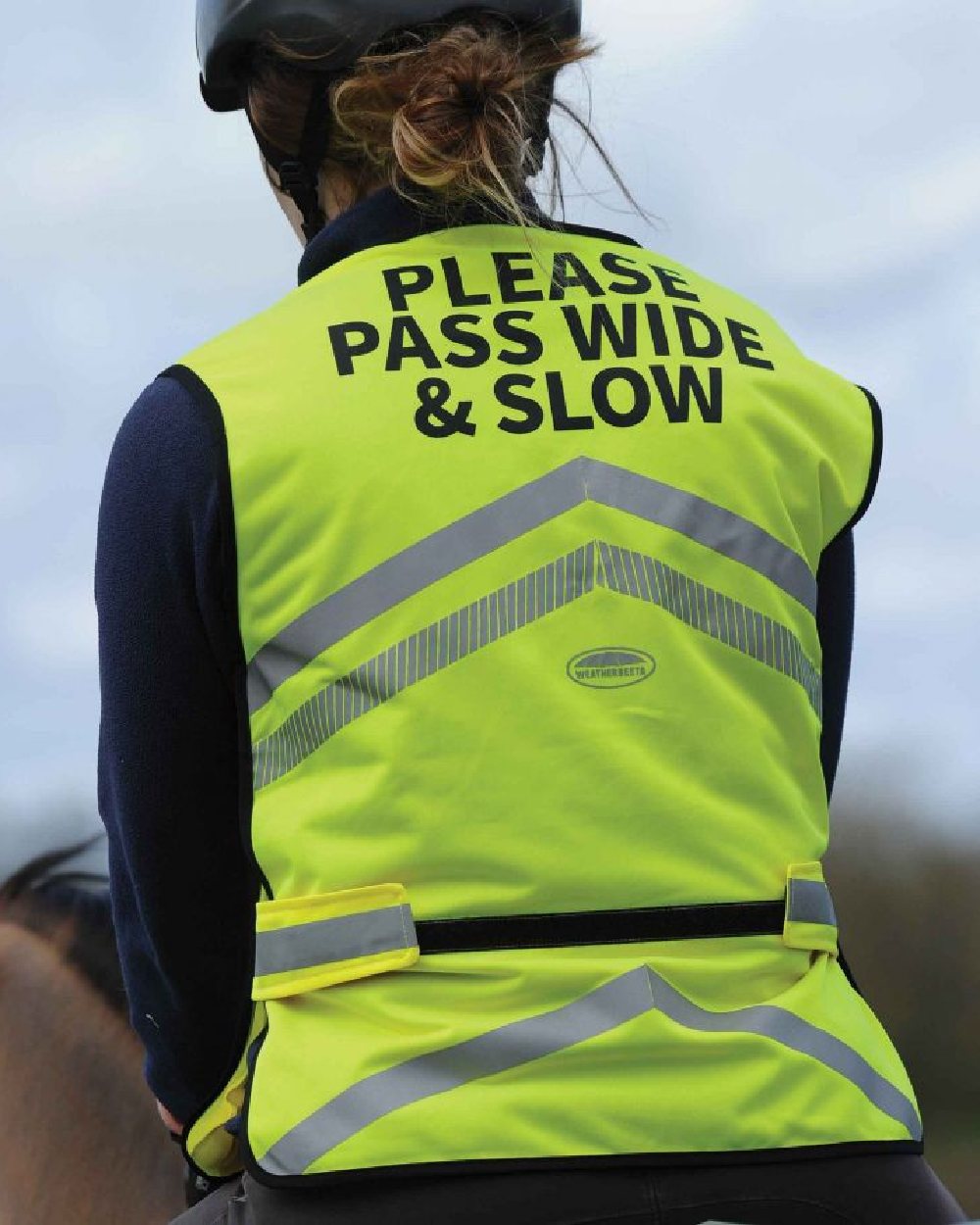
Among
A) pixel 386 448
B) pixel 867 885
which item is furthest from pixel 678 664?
pixel 867 885

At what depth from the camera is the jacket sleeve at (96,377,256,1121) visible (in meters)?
1.31

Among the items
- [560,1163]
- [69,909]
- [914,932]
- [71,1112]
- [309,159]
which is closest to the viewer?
[560,1163]

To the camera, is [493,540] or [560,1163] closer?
[560,1163]

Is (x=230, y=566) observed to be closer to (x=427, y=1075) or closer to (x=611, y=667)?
(x=611, y=667)

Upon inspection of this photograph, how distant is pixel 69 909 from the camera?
2.60 meters

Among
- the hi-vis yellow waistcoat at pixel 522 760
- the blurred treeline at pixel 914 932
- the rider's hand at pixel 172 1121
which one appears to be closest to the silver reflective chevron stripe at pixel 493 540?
the hi-vis yellow waistcoat at pixel 522 760

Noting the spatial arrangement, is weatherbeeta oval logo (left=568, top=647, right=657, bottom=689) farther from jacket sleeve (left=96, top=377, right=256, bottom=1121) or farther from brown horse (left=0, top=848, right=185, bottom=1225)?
brown horse (left=0, top=848, right=185, bottom=1225)

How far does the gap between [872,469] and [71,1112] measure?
1.61 meters

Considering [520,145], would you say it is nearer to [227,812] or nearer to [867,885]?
[227,812]

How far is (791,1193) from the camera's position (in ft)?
3.93

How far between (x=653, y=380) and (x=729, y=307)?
0.19 metres

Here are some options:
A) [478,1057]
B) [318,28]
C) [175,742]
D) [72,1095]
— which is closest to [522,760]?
[478,1057]

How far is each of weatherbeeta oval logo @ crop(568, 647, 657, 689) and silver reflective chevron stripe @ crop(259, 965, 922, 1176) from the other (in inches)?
8.5

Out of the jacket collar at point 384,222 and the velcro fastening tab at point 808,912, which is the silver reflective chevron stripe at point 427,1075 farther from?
the jacket collar at point 384,222
